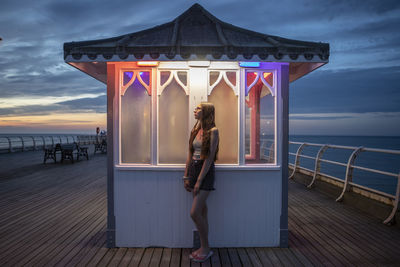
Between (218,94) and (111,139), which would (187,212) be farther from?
(218,94)

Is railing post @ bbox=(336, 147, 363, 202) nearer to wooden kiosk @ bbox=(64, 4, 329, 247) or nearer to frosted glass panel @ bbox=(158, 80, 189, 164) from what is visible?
wooden kiosk @ bbox=(64, 4, 329, 247)

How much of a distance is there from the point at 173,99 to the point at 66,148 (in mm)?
11052

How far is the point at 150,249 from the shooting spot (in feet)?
A: 11.5

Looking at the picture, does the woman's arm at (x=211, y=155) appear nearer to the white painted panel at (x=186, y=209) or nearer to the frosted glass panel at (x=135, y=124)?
the white painted panel at (x=186, y=209)

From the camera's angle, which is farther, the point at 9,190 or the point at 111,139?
the point at 9,190

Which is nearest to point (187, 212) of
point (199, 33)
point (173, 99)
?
point (173, 99)

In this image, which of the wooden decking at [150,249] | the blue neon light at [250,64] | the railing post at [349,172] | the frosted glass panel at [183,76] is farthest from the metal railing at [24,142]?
the railing post at [349,172]

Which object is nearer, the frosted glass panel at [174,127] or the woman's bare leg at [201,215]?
the woman's bare leg at [201,215]

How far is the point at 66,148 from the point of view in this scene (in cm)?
1290

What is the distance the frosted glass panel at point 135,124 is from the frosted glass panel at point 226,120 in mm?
864

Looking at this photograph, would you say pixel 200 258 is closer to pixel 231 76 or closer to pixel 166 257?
pixel 166 257

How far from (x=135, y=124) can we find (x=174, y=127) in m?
0.50

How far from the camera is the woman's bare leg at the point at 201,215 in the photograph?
3.08m

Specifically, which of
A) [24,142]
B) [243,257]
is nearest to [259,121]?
[243,257]
